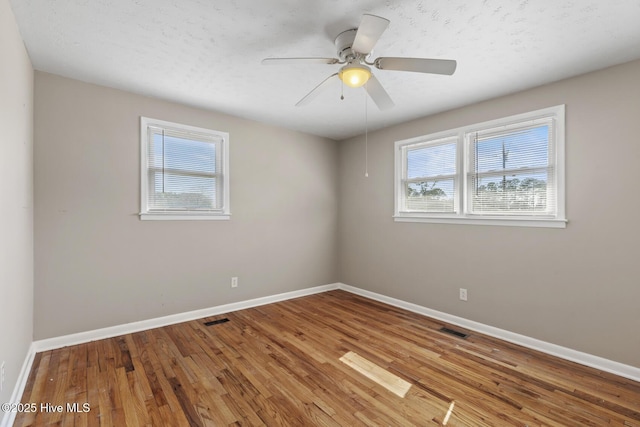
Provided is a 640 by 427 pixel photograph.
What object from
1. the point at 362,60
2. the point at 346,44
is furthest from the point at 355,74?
the point at 346,44

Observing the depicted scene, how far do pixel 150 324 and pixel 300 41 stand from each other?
10.4ft

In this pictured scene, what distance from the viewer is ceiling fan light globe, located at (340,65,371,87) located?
197cm

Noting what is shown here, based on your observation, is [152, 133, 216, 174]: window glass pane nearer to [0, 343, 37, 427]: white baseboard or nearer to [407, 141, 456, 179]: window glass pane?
[0, 343, 37, 427]: white baseboard

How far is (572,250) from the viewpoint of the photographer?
2.66m

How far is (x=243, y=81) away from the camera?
283 cm

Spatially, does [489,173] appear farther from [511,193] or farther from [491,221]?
[491,221]

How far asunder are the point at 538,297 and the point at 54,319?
4557 millimetres

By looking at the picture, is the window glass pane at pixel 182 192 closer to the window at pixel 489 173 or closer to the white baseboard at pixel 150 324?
the white baseboard at pixel 150 324

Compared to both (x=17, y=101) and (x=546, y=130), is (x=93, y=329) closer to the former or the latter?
(x=17, y=101)

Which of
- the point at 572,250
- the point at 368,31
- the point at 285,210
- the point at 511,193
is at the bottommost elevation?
the point at 572,250

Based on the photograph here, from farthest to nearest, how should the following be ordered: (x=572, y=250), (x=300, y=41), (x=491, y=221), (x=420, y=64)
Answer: (x=491, y=221), (x=572, y=250), (x=300, y=41), (x=420, y=64)

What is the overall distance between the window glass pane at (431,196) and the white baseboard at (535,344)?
128 cm

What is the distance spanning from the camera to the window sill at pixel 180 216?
10.6ft

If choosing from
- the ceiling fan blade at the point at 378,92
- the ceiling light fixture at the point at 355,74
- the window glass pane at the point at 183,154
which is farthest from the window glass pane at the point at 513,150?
the window glass pane at the point at 183,154
